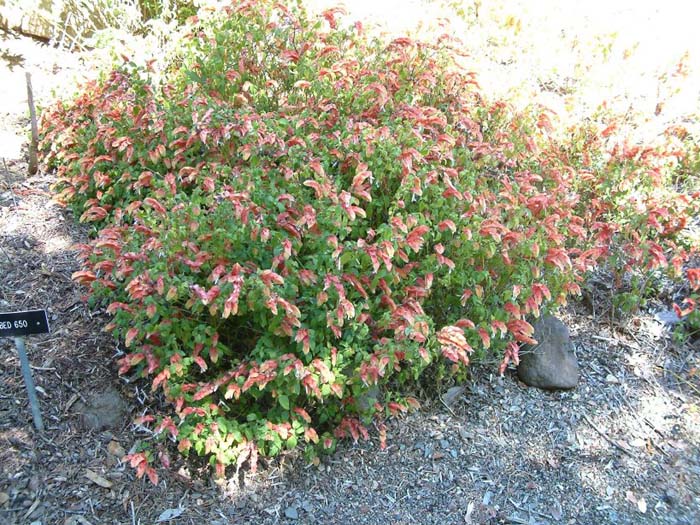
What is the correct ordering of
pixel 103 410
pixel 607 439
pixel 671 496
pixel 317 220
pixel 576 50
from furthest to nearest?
pixel 576 50, pixel 607 439, pixel 671 496, pixel 103 410, pixel 317 220

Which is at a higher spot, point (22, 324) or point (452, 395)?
point (22, 324)

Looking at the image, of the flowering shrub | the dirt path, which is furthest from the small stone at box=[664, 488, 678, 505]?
the flowering shrub

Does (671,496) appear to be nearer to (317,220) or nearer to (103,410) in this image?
(317,220)

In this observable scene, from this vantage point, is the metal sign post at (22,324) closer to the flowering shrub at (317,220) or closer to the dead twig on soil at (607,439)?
the flowering shrub at (317,220)

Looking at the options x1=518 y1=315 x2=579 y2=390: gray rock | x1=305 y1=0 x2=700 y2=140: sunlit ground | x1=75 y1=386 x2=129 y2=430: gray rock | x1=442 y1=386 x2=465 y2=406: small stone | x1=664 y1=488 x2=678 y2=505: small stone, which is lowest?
x1=664 y1=488 x2=678 y2=505: small stone

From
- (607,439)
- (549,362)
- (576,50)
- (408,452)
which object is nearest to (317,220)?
(408,452)

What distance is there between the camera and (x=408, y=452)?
9.78 feet

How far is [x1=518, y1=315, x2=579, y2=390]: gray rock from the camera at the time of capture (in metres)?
3.35

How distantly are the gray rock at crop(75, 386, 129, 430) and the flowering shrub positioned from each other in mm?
149

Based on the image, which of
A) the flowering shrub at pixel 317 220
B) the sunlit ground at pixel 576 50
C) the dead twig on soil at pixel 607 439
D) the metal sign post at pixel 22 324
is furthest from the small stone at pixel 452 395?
the sunlit ground at pixel 576 50

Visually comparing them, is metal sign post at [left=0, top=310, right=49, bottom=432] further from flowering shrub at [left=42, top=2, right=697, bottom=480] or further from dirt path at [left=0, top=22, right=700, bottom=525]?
dirt path at [left=0, top=22, right=700, bottom=525]

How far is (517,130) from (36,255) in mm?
2790

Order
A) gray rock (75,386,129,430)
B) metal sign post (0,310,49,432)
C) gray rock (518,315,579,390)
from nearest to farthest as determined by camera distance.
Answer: metal sign post (0,310,49,432), gray rock (75,386,129,430), gray rock (518,315,579,390)

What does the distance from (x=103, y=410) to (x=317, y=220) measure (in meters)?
1.29
